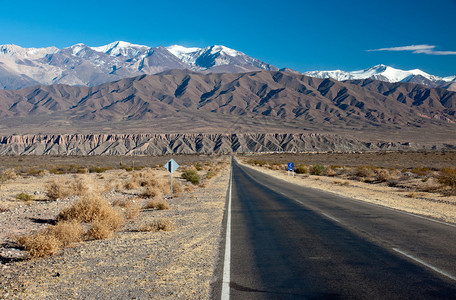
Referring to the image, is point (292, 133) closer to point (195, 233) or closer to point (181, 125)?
point (181, 125)

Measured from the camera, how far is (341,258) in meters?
7.87

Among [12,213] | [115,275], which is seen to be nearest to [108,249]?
[115,275]

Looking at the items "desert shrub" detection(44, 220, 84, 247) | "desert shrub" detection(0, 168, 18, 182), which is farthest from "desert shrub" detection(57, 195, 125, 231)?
"desert shrub" detection(0, 168, 18, 182)

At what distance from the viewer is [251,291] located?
605 centimetres

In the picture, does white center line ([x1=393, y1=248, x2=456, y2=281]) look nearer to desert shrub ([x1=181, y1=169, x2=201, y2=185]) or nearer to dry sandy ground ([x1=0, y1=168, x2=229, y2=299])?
dry sandy ground ([x1=0, y1=168, x2=229, y2=299])

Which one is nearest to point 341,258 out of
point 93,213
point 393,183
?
point 93,213

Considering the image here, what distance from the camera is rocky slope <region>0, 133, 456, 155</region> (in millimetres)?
134000

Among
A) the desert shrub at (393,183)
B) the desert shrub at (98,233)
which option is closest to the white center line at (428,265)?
the desert shrub at (98,233)

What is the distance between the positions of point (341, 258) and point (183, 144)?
139 m

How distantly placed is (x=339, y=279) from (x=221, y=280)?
1.96 m

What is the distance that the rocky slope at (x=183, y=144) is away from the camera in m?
134

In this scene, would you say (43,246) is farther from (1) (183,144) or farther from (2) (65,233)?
(1) (183,144)

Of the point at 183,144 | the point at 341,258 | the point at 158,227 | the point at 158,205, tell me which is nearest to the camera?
the point at 341,258

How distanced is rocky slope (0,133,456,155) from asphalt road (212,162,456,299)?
127 meters
